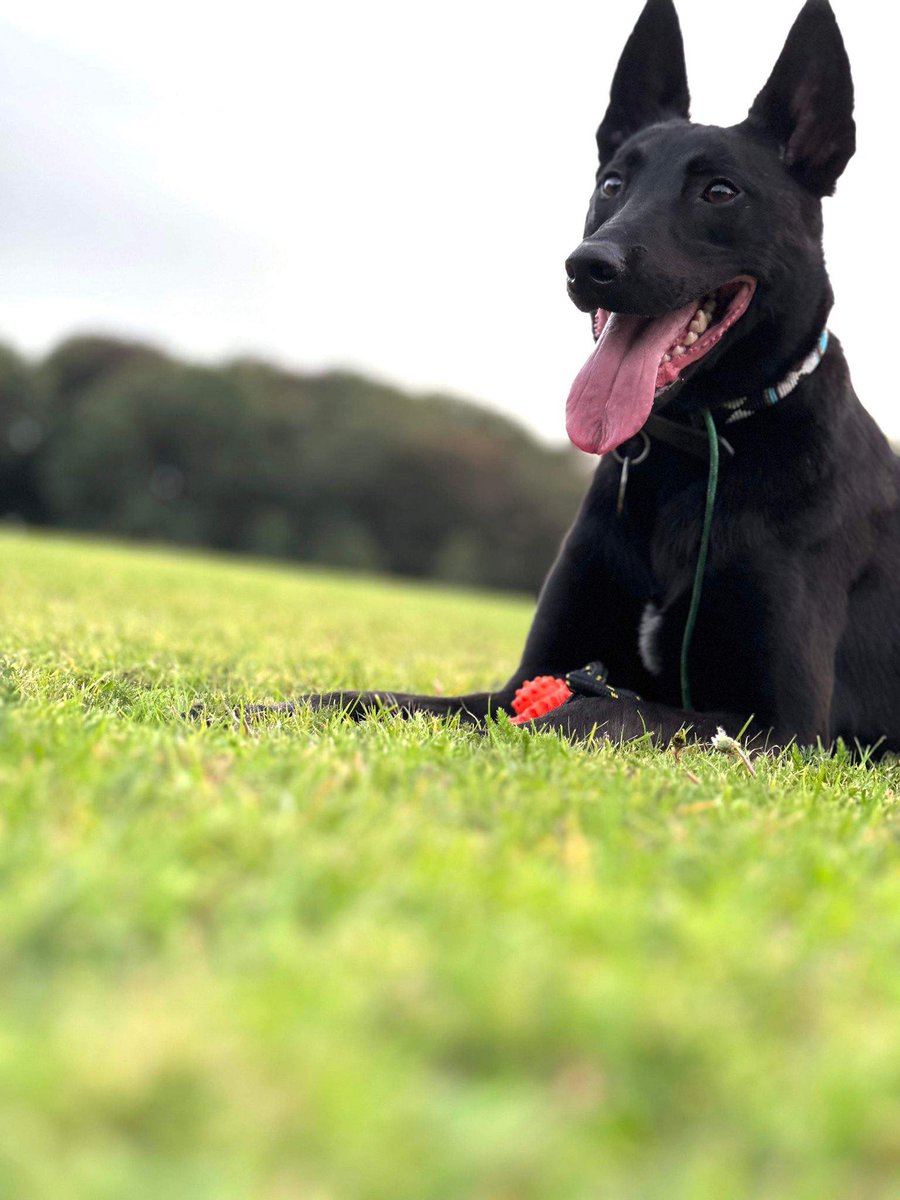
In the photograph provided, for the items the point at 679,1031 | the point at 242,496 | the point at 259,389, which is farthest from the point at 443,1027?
the point at 259,389

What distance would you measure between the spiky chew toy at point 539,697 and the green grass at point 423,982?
1085mm

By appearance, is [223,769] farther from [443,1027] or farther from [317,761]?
[443,1027]

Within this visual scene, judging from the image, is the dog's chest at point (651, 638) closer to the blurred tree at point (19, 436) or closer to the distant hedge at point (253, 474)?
the distant hedge at point (253, 474)

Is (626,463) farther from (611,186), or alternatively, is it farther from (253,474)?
(253,474)

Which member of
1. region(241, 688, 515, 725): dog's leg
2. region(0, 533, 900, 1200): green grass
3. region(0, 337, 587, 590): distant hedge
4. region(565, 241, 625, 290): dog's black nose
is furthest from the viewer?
region(0, 337, 587, 590): distant hedge

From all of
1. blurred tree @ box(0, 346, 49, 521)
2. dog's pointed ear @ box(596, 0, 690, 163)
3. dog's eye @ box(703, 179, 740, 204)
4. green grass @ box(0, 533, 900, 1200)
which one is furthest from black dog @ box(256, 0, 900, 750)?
blurred tree @ box(0, 346, 49, 521)

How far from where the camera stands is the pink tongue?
3266mm

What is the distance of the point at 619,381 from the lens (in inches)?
131

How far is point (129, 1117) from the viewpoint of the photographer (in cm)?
90

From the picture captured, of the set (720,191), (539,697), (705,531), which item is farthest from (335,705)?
(720,191)

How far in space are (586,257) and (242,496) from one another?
42071 millimetres

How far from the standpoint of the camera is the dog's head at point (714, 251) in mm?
3225

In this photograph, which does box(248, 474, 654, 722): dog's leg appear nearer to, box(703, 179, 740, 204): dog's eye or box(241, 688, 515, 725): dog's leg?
box(241, 688, 515, 725): dog's leg

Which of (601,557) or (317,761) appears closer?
(317,761)
